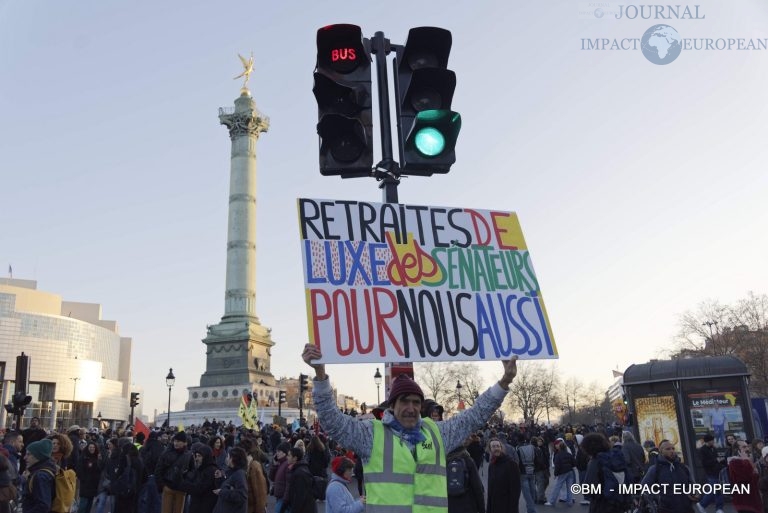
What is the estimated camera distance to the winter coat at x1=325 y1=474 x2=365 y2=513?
6020 mm

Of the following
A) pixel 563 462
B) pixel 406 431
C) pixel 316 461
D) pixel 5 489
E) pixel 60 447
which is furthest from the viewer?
pixel 563 462

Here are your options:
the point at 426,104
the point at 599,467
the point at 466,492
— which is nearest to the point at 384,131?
the point at 426,104

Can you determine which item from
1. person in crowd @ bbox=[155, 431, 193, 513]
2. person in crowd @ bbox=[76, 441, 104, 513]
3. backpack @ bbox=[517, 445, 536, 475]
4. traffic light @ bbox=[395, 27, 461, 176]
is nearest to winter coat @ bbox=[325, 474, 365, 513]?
traffic light @ bbox=[395, 27, 461, 176]

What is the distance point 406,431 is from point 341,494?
2.65 metres

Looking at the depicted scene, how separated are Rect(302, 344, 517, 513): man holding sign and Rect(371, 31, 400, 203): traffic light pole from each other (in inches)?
95.0

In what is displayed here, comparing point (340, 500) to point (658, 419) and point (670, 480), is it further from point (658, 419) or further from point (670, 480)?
point (658, 419)

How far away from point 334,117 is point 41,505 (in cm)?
569

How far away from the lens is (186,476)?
31.1 feet

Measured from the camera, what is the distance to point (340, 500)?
6.32 meters

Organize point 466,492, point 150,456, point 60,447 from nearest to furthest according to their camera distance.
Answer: point 466,492 < point 60,447 < point 150,456

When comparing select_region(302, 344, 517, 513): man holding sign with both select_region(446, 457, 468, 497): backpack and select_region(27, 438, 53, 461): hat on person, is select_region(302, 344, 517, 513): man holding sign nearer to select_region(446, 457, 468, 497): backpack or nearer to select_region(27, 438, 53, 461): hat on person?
select_region(446, 457, 468, 497): backpack

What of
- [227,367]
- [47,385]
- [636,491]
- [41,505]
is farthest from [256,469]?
[47,385]

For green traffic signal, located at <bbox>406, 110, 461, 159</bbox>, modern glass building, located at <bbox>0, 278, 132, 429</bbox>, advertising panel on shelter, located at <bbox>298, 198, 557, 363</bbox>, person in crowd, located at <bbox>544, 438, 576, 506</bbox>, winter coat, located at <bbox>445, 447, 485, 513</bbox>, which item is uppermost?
modern glass building, located at <bbox>0, 278, 132, 429</bbox>

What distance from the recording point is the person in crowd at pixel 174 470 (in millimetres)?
9820
